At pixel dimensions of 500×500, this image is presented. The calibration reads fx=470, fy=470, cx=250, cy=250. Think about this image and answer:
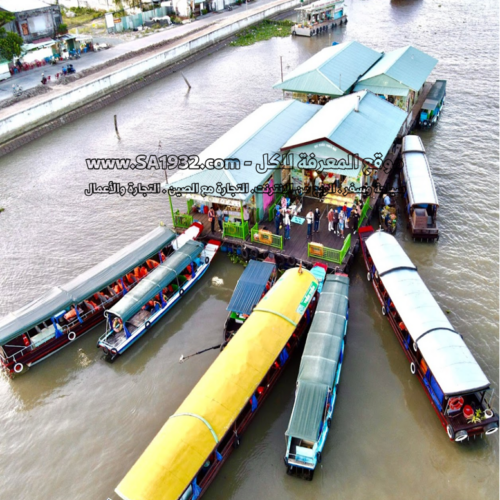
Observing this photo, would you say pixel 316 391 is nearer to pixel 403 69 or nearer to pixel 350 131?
pixel 350 131

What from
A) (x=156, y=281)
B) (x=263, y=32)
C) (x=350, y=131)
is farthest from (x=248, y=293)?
(x=263, y=32)

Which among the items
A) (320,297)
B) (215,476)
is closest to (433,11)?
(320,297)

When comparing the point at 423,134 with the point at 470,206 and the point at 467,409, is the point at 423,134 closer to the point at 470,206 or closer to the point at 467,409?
the point at 470,206

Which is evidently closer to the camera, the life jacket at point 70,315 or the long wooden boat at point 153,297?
the long wooden boat at point 153,297

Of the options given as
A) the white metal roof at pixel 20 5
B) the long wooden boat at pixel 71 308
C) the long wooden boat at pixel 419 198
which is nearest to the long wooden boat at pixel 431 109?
the long wooden boat at pixel 419 198

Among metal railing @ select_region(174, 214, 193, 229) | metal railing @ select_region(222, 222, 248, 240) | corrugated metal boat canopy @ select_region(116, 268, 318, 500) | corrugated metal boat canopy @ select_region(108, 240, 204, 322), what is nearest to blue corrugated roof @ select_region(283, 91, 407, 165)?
metal railing @ select_region(222, 222, 248, 240)

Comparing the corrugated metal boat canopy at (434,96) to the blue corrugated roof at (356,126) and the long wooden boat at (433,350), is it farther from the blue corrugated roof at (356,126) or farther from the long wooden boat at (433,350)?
the long wooden boat at (433,350)

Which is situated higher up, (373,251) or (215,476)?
(373,251)
